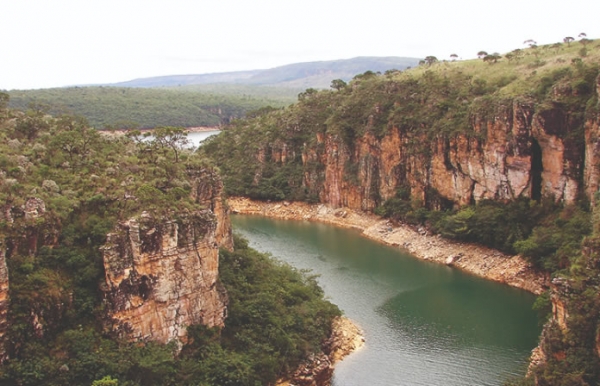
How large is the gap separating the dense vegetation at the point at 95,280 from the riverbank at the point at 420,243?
523 inches

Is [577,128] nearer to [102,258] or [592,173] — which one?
[592,173]

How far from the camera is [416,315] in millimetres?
30703

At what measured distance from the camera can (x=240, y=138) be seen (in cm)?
6519

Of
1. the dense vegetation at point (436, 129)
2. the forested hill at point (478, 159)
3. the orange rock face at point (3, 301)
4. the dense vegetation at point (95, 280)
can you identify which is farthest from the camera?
the dense vegetation at point (436, 129)

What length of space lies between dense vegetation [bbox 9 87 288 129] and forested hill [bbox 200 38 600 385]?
38839 mm

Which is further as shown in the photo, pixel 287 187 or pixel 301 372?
pixel 287 187

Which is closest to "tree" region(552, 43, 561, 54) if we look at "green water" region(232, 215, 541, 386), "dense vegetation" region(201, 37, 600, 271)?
"dense vegetation" region(201, 37, 600, 271)

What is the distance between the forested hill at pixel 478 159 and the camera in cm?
2356

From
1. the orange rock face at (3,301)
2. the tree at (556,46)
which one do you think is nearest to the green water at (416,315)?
the orange rock face at (3,301)

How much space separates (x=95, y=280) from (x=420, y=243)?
27718mm

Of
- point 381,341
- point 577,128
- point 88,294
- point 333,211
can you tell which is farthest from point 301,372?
point 333,211

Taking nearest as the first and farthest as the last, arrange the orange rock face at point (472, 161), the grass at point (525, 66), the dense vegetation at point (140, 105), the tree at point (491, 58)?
1. the orange rock face at point (472, 161)
2. the grass at point (525, 66)
3. the tree at point (491, 58)
4. the dense vegetation at point (140, 105)

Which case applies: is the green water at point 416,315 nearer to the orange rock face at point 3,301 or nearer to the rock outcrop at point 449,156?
the rock outcrop at point 449,156

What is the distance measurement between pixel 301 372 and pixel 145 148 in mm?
12188
